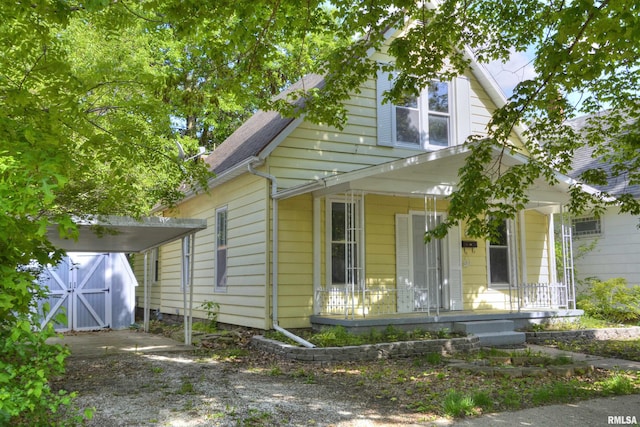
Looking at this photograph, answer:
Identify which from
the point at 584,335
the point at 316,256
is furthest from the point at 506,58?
the point at 584,335

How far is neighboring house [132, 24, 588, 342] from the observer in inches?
427

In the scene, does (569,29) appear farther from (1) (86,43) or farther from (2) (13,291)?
(1) (86,43)

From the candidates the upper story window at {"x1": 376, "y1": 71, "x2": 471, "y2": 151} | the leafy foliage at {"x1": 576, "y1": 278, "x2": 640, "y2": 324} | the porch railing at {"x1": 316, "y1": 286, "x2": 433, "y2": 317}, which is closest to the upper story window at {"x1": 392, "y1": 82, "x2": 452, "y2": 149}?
the upper story window at {"x1": 376, "y1": 71, "x2": 471, "y2": 151}

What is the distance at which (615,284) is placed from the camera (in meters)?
14.1

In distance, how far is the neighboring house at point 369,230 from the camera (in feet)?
35.6

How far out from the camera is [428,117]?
13.0 m

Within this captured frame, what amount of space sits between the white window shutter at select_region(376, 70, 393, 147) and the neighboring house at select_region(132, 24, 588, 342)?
3 cm

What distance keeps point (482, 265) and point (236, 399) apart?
8.48 metres

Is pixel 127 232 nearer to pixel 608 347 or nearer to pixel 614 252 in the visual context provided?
pixel 608 347

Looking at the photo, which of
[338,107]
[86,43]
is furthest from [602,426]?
[86,43]

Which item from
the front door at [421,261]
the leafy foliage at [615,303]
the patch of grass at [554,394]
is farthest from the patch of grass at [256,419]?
the leafy foliage at [615,303]

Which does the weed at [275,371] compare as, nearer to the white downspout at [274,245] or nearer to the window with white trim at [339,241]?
the white downspout at [274,245]

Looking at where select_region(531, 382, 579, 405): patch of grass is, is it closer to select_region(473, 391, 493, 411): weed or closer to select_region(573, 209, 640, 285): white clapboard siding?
select_region(473, 391, 493, 411): weed

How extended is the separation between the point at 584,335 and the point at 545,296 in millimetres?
1716
